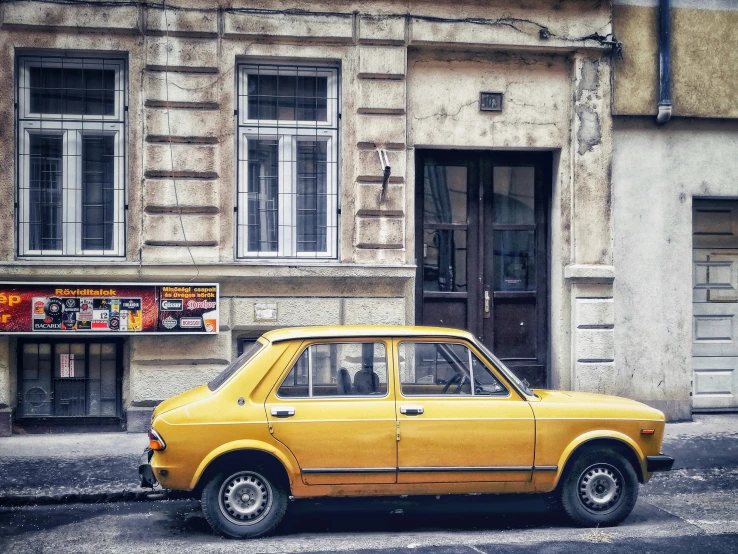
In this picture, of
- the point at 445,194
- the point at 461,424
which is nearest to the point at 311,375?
the point at 461,424

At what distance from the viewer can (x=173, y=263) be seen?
10289 millimetres

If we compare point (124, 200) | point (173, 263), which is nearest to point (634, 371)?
point (173, 263)

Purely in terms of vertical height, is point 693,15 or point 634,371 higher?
point 693,15

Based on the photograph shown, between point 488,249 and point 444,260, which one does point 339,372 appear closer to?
point 444,260

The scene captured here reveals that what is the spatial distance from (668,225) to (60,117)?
780 cm

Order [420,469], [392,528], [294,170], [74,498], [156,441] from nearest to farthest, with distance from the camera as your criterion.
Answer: [156,441], [420,469], [392,528], [74,498], [294,170]

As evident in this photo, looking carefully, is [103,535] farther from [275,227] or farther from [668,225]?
[668,225]

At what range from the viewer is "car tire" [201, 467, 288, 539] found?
634cm

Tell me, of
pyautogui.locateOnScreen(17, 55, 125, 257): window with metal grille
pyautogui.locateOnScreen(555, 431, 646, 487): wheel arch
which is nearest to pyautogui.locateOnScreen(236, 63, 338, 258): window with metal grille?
pyautogui.locateOnScreen(17, 55, 125, 257): window with metal grille

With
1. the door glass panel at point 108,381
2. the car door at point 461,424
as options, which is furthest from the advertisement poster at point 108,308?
the car door at point 461,424

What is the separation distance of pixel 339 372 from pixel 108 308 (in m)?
4.55

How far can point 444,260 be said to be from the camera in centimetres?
1133

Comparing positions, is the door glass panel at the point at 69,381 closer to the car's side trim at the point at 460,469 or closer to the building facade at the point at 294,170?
the building facade at the point at 294,170

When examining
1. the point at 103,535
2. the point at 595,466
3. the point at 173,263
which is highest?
the point at 173,263
